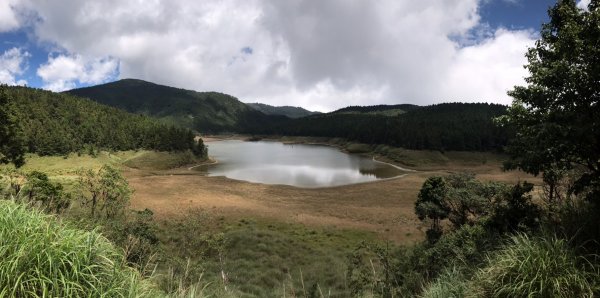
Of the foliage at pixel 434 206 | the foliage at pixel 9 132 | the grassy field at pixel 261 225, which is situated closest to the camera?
the grassy field at pixel 261 225

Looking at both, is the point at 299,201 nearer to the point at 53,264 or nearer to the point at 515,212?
the point at 515,212

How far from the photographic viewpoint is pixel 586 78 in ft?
33.3

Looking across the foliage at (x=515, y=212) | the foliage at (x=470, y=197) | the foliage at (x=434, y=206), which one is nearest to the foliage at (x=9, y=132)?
the foliage at (x=434, y=206)

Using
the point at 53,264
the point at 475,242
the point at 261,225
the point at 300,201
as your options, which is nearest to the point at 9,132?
the point at 261,225

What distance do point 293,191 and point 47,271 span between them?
71947 mm

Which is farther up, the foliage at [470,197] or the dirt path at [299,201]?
the foliage at [470,197]

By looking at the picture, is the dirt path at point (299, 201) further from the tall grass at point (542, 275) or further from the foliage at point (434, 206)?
the tall grass at point (542, 275)

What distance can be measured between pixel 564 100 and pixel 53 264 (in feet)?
43.3

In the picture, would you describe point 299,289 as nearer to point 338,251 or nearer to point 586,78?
point 338,251

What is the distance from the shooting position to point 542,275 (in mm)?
6969

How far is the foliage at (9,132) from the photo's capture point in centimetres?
4100

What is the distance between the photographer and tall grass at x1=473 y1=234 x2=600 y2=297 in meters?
6.79

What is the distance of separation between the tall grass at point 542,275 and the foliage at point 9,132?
163ft

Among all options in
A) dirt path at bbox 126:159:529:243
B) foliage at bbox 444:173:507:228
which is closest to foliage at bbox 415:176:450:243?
foliage at bbox 444:173:507:228
